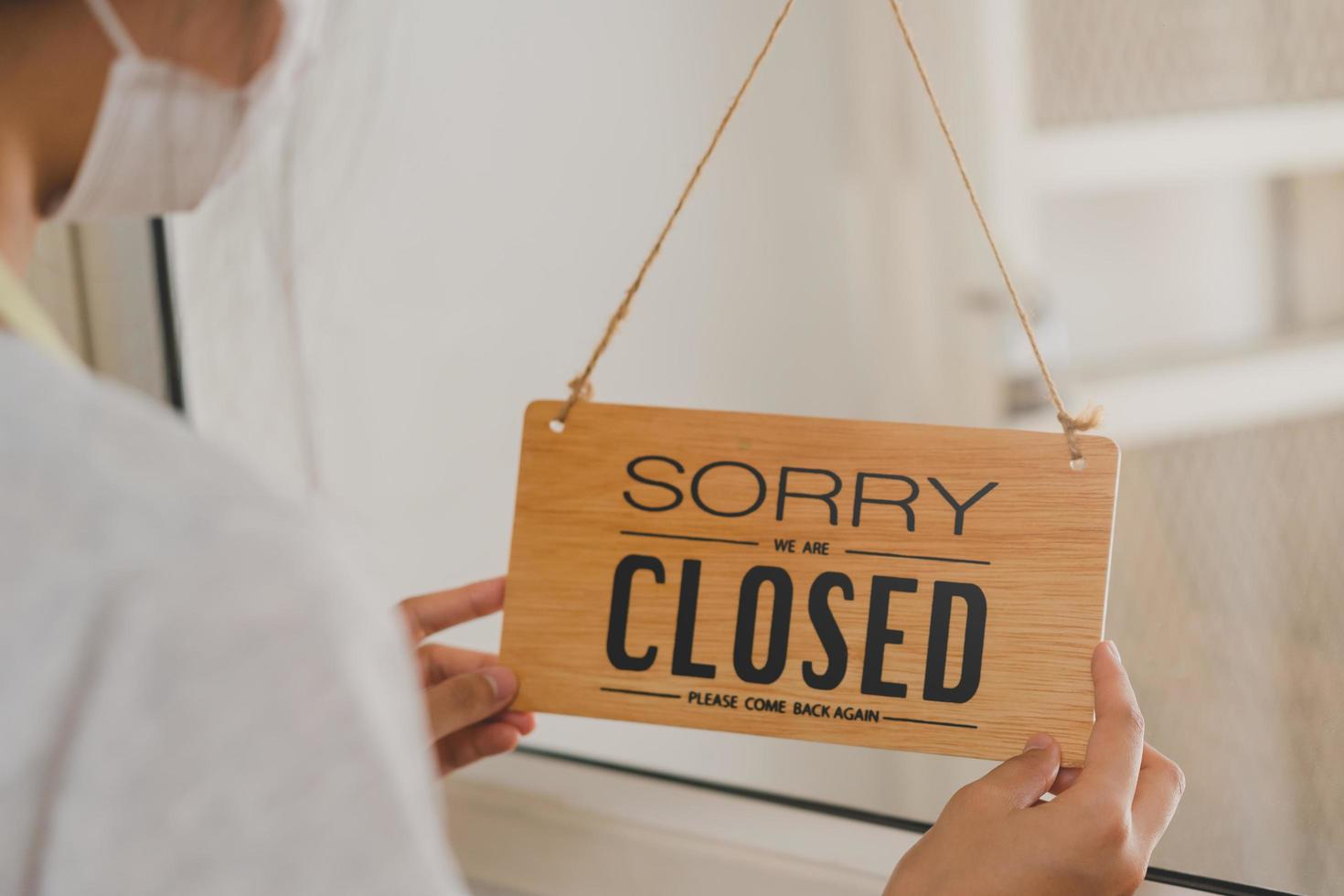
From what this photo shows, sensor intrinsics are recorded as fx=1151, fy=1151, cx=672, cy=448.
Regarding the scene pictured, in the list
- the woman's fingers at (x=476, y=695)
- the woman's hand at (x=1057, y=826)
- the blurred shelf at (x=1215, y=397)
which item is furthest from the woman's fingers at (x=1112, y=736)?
the blurred shelf at (x=1215, y=397)

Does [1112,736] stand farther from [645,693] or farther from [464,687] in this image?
[464,687]

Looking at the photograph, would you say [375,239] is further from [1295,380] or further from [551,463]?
[1295,380]

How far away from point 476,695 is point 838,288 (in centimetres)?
103

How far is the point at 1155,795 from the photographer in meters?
0.54

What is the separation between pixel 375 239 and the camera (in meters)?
1.11

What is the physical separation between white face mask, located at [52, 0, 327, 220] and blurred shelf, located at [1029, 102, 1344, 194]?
1140 mm

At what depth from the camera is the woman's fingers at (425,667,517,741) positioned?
64cm

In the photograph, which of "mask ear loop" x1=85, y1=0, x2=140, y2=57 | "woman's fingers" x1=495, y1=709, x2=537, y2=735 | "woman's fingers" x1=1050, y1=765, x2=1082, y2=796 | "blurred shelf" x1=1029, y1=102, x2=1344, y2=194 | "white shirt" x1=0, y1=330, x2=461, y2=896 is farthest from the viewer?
"blurred shelf" x1=1029, y1=102, x2=1344, y2=194

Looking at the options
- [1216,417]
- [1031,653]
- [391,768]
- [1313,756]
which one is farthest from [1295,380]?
[391,768]

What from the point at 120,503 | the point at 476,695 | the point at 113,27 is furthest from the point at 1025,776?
the point at 113,27

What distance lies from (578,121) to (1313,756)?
884mm

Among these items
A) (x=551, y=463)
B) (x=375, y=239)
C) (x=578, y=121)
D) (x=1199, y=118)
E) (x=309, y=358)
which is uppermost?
(x=1199, y=118)

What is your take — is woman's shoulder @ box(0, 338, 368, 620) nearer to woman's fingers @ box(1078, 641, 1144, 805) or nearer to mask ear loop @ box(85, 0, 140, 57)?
mask ear loop @ box(85, 0, 140, 57)

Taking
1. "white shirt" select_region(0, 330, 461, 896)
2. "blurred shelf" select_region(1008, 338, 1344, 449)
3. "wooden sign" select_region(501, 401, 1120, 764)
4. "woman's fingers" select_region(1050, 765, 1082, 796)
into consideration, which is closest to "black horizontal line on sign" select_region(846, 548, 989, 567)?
"wooden sign" select_region(501, 401, 1120, 764)
